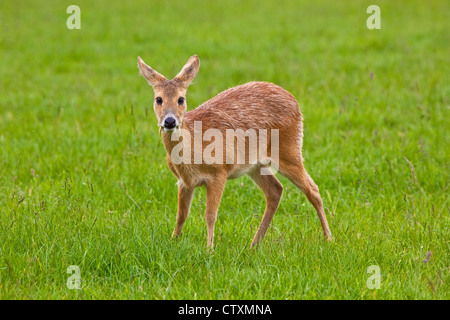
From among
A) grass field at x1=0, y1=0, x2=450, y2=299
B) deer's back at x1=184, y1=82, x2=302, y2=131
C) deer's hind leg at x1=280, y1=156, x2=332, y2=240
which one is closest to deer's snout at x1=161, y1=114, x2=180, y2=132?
deer's back at x1=184, y1=82, x2=302, y2=131

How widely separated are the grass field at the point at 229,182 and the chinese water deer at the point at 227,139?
25 cm

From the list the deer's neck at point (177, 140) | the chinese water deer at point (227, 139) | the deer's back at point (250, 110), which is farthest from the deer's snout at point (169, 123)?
the deer's back at point (250, 110)

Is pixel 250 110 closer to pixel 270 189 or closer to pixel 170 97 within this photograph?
pixel 270 189

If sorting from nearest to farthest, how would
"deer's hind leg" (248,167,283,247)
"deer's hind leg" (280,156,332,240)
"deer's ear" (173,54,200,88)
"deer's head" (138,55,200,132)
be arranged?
"deer's head" (138,55,200,132), "deer's ear" (173,54,200,88), "deer's hind leg" (280,156,332,240), "deer's hind leg" (248,167,283,247)

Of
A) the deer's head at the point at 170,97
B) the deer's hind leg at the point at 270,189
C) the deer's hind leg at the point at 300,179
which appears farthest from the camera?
the deer's hind leg at the point at 270,189

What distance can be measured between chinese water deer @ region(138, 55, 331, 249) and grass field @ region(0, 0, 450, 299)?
254 millimetres

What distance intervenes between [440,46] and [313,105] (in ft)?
14.6

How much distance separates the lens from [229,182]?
20.3 feet

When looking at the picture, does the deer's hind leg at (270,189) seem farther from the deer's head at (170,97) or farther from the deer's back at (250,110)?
the deer's head at (170,97)

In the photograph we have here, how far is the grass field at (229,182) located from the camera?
4.05 m

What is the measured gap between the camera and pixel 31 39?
1274 centimetres

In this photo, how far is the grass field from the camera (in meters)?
4.05

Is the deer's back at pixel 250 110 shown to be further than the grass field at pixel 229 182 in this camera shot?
Yes

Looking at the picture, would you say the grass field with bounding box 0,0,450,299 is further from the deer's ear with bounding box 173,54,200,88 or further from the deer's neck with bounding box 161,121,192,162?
the deer's ear with bounding box 173,54,200,88
